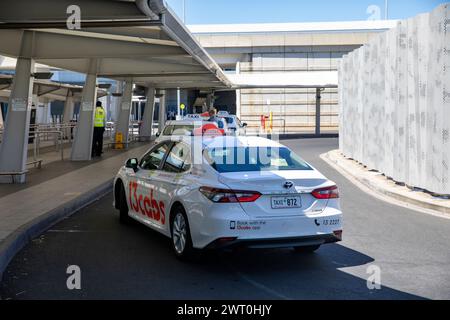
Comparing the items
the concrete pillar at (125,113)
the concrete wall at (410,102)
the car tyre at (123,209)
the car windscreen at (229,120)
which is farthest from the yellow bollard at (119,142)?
the car tyre at (123,209)

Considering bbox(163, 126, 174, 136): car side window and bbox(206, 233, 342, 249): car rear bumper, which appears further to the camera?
bbox(163, 126, 174, 136): car side window

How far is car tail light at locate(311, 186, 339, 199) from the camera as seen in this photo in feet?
22.8

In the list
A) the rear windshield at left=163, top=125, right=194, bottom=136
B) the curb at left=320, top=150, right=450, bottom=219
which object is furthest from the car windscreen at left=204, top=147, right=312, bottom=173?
the rear windshield at left=163, top=125, right=194, bottom=136

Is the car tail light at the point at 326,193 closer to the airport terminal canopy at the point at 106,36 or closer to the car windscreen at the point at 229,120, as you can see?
the airport terminal canopy at the point at 106,36

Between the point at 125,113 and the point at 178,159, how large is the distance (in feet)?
69.3

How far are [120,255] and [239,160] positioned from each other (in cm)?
190

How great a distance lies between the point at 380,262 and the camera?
23.6 ft

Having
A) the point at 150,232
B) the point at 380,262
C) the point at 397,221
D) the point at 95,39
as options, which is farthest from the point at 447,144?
the point at 95,39

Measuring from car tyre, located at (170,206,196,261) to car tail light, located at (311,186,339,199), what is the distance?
4.98ft

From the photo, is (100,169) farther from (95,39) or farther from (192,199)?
(192,199)

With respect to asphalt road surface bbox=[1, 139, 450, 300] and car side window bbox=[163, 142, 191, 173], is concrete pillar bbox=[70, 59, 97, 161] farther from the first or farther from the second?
car side window bbox=[163, 142, 191, 173]

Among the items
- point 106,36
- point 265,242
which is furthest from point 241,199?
point 106,36
